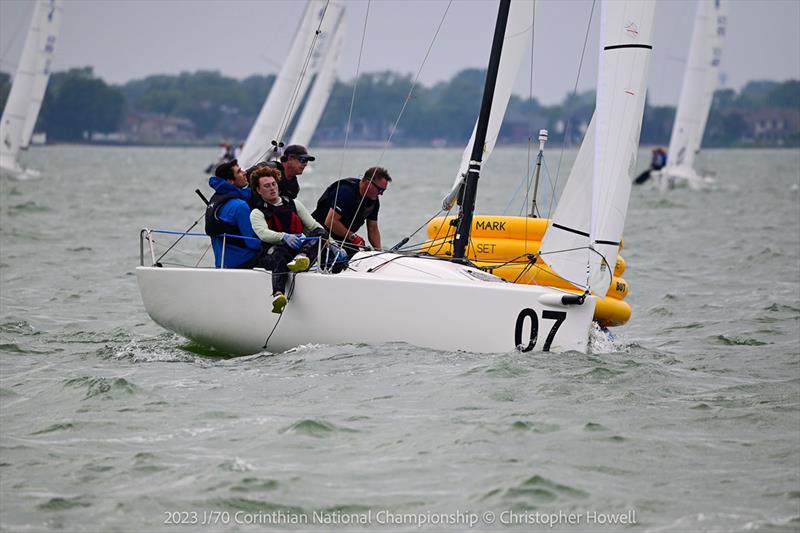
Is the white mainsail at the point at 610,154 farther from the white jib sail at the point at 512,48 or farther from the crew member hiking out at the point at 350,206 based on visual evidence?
the white jib sail at the point at 512,48

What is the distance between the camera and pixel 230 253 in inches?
328

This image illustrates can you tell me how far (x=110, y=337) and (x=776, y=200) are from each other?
24533 mm

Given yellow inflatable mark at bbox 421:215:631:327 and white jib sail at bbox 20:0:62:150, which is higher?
white jib sail at bbox 20:0:62:150

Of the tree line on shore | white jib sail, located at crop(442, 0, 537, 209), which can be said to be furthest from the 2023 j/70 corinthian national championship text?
the tree line on shore

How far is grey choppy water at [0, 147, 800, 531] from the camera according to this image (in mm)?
5070

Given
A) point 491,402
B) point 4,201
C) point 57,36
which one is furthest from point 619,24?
point 57,36

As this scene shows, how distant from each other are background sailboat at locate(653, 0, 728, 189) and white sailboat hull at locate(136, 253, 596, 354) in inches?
1129

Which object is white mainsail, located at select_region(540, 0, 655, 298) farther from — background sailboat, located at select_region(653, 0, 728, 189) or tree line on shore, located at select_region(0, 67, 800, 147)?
tree line on shore, located at select_region(0, 67, 800, 147)

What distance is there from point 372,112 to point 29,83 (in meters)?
83.4

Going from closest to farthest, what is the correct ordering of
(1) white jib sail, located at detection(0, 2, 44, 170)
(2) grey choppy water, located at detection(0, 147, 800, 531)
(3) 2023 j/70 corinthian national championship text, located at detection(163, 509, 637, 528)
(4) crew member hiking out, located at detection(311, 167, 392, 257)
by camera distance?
1. (3) 2023 j/70 corinthian national championship text, located at detection(163, 509, 637, 528)
2. (2) grey choppy water, located at detection(0, 147, 800, 531)
3. (4) crew member hiking out, located at detection(311, 167, 392, 257)
4. (1) white jib sail, located at detection(0, 2, 44, 170)

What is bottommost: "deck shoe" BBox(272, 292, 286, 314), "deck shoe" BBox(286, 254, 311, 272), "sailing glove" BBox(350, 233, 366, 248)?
"deck shoe" BBox(272, 292, 286, 314)

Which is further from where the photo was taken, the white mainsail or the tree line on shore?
the tree line on shore

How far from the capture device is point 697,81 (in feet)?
118

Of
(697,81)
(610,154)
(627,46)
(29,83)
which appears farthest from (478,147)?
(697,81)
